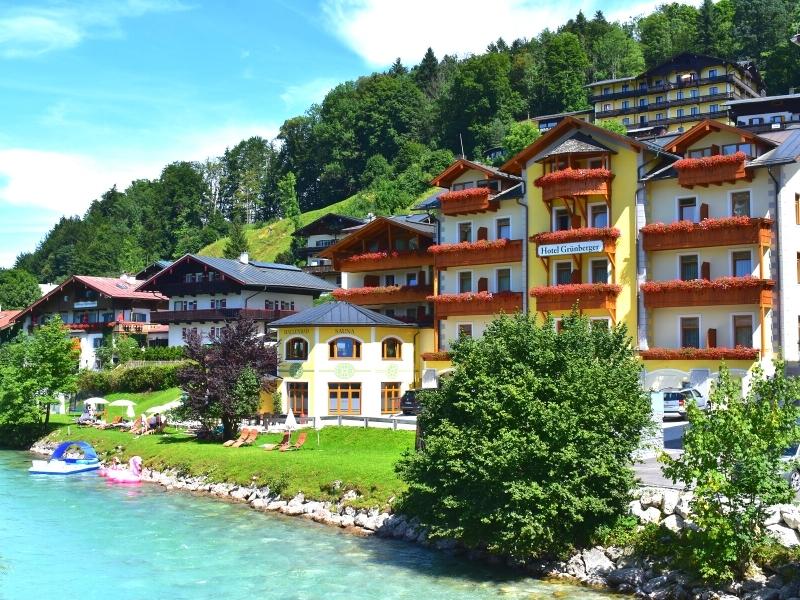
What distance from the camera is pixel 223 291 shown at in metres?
70.1

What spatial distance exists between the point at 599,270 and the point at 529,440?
25174 millimetres

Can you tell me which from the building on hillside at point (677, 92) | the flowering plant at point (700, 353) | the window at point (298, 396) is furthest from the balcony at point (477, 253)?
the building on hillside at point (677, 92)

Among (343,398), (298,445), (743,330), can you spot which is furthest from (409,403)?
(743,330)

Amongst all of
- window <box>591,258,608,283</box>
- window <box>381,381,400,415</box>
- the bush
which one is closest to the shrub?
the bush

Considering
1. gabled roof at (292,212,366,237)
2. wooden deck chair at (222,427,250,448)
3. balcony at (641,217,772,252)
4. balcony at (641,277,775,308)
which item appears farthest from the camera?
gabled roof at (292,212,366,237)

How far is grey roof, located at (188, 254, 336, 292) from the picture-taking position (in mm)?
69562

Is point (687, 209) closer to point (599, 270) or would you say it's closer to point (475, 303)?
point (599, 270)

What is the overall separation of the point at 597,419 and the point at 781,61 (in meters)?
101

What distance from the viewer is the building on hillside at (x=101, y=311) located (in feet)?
265

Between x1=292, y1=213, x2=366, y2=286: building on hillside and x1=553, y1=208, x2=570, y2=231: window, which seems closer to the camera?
x1=553, y1=208, x2=570, y2=231: window

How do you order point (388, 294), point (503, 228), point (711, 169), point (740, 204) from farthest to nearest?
point (388, 294) < point (503, 228) < point (740, 204) < point (711, 169)

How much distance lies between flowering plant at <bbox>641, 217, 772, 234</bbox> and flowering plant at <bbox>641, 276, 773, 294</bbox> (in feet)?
8.41

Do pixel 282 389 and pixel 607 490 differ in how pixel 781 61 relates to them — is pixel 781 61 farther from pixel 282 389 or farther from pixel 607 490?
pixel 607 490

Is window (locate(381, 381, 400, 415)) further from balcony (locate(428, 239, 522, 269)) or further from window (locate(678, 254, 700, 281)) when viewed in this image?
window (locate(678, 254, 700, 281))
